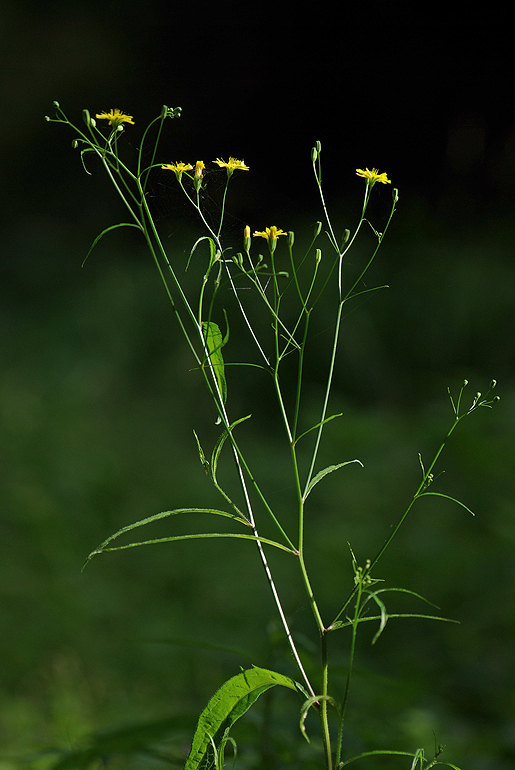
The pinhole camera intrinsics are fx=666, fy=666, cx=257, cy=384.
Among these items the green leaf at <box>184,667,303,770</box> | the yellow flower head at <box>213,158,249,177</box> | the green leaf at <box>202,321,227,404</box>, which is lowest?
the green leaf at <box>184,667,303,770</box>

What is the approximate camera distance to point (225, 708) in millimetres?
260

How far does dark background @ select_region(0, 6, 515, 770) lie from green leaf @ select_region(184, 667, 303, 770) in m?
0.20

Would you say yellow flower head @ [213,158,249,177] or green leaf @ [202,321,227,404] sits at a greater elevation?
yellow flower head @ [213,158,249,177]

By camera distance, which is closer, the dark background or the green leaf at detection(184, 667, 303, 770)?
the green leaf at detection(184, 667, 303, 770)

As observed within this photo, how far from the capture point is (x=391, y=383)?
7.16ft

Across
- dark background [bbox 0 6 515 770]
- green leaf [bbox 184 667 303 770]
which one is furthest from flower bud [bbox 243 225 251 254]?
green leaf [bbox 184 667 303 770]

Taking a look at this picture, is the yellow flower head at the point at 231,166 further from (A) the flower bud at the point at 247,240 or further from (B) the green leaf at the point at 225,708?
(B) the green leaf at the point at 225,708

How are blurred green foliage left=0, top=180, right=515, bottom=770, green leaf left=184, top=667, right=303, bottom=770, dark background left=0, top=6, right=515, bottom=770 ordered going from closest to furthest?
green leaf left=184, top=667, right=303, bottom=770 < blurred green foliage left=0, top=180, right=515, bottom=770 < dark background left=0, top=6, right=515, bottom=770

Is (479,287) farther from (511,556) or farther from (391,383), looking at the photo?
(511,556)

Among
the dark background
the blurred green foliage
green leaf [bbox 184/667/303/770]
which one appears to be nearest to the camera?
green leaf [bbox 184/667/303/770]

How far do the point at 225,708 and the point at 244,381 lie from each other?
2075 mm

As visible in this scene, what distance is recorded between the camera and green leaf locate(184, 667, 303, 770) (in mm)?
258

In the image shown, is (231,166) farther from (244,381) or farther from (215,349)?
(244,381)

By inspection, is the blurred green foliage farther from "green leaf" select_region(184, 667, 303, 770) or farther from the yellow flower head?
"green leaf" select_region(184, 667, 303, 770)
